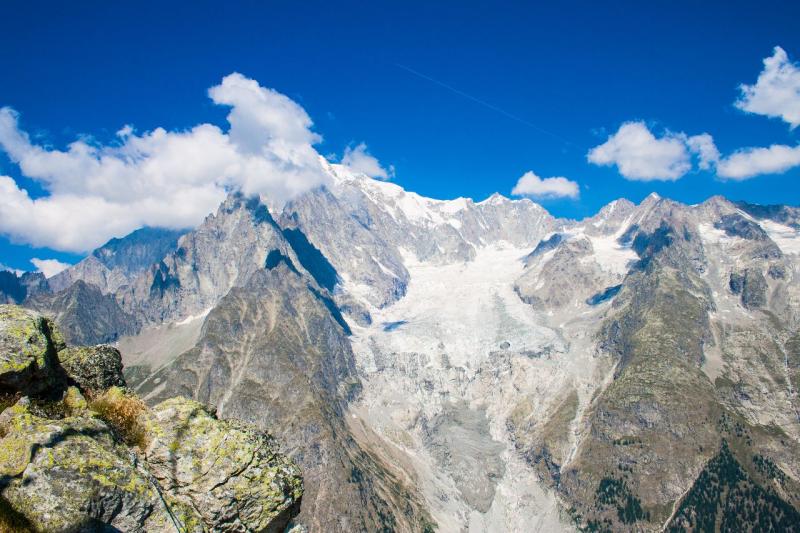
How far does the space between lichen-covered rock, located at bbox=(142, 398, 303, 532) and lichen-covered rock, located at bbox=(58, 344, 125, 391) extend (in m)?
4.38

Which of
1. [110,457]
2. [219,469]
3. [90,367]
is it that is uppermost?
[90,367]

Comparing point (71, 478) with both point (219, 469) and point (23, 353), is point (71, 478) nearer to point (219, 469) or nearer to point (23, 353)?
point (23, 353)

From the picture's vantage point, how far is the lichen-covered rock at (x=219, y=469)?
17.7 metres

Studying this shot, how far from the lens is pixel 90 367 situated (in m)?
22.0

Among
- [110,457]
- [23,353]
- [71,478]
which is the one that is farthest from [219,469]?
[23,353]

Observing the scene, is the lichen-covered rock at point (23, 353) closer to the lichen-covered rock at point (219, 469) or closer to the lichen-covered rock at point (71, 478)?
the lichen-covered rock at point (71, 478)

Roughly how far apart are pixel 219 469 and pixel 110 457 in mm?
4650

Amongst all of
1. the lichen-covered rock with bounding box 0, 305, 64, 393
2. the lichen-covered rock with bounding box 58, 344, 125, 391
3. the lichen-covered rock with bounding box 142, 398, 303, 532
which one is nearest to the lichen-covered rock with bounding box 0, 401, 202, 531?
the lichen-covered rock with bounding box 0, 305, 64, 393

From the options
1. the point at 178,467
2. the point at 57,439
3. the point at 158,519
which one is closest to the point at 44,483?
the point at 57,439

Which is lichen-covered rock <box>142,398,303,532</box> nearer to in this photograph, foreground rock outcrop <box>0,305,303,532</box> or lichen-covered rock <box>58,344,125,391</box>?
foreground rock outcrop <box>0,305,303,532</box>

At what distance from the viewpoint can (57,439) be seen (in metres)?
14.0

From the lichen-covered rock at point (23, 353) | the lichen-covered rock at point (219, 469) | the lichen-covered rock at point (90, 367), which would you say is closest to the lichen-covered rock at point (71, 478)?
the lichen-covered rock at point (23, 353)

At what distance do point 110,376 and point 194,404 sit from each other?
17.7 ft

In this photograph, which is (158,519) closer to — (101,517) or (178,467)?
(101,517)
